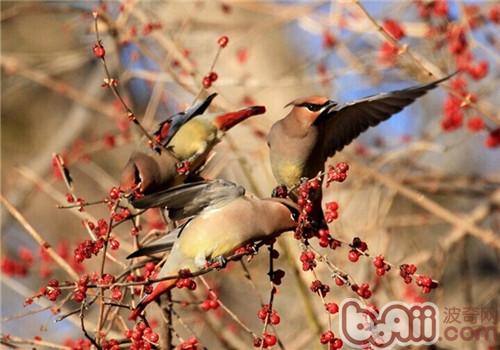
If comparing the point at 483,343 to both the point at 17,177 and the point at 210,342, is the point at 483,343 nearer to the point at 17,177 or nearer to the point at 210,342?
the point at 210,342

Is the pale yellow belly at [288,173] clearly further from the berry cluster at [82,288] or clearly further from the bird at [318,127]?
the berry cluster at [82,288]

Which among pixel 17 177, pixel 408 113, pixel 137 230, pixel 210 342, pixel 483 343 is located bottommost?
pixel 137 230

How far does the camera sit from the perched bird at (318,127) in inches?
90.1

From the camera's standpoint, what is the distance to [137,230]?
7.32 ft

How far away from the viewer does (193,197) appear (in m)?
2.01

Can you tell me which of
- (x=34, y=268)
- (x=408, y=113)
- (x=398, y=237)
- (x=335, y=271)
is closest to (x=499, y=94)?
(x=408, y=113)

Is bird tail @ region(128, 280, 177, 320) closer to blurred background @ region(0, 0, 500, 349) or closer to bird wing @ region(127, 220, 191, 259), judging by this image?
bird wing @ region(127, 220, 191, 259)

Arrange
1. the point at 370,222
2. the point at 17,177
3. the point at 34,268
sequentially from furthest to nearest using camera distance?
the point at 17,177
the point at 34,268
the point at 370,222

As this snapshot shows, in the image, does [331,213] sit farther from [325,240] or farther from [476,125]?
[476,125]

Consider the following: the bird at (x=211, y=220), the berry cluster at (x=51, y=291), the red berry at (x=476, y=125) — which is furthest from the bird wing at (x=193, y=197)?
the red berry at (x=476, y=125)

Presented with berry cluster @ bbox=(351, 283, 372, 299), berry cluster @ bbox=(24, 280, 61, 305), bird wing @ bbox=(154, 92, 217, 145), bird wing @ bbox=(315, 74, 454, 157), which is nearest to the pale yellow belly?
bird wing @ bbox=(315, 74, 454, 157)

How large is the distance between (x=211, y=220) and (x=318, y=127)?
1.63 ft

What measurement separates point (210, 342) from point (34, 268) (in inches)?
60.7

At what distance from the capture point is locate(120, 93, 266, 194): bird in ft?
7.08
